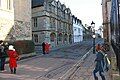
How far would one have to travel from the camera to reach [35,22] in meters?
53.6

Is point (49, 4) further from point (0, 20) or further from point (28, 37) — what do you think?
point (0, 20)

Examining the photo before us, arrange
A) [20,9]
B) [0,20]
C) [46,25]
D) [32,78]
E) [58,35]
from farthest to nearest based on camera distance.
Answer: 1. [58,35]
2. [46,25]
3. [20,9]
4. [0,20]
5. [32,78]

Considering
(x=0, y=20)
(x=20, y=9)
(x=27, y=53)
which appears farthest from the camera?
(x=20, y=9)

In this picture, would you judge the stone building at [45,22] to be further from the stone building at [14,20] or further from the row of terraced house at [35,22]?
the stone building at [14,20]

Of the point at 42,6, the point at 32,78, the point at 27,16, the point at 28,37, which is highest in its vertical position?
the point at 42,6

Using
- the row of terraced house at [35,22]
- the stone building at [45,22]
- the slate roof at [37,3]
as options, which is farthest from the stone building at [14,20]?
the slate roof at [37,3]

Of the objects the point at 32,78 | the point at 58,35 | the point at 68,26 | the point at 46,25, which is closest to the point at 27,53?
the point at 32,78

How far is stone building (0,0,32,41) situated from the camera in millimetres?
27875

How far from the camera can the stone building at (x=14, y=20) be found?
27.9 metres

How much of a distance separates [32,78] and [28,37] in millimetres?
20909

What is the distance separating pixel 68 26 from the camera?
74.7 m

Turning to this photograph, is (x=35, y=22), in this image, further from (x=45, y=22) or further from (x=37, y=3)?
(x=37, y=3)

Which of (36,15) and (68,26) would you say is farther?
(68,26)

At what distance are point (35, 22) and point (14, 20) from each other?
22.5 m
